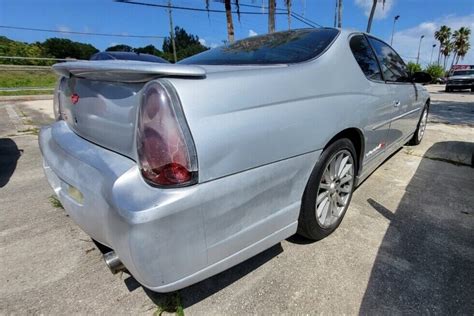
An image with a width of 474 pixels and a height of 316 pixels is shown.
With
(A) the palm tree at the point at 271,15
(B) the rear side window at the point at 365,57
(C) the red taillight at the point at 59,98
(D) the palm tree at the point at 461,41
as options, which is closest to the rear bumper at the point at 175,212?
(C) the red taillight at the point at 59,98

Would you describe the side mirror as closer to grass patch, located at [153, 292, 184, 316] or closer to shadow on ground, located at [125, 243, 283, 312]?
shadow on ground, located at [125, 243, 283, 312]

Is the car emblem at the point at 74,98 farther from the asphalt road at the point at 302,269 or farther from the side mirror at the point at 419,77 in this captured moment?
the side mirror at the point at 419,77

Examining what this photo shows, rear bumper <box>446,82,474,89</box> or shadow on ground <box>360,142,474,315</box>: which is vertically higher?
rear bumper <box>446,82,474,89</box>

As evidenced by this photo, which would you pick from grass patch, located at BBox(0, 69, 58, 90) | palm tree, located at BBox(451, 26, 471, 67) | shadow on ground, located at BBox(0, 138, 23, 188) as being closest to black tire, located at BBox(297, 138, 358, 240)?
shadow on ground, located at BBox(0, 138, 23, 188)

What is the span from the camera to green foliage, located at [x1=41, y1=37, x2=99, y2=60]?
40875 mm

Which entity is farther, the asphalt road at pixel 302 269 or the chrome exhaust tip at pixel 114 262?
the asphalt road at pixel 302 269

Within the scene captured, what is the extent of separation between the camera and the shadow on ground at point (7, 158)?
11.3 ft

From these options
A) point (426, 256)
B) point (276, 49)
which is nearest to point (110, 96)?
point (276, 49)

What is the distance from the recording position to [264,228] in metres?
1.57

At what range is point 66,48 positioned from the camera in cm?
4191

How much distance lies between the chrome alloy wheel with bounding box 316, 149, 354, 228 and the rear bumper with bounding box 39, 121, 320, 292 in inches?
16.1

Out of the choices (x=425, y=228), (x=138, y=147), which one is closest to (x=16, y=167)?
(x=138, y=147)

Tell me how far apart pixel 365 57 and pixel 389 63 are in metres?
0.75

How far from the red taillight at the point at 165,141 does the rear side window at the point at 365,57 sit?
5.61ft
